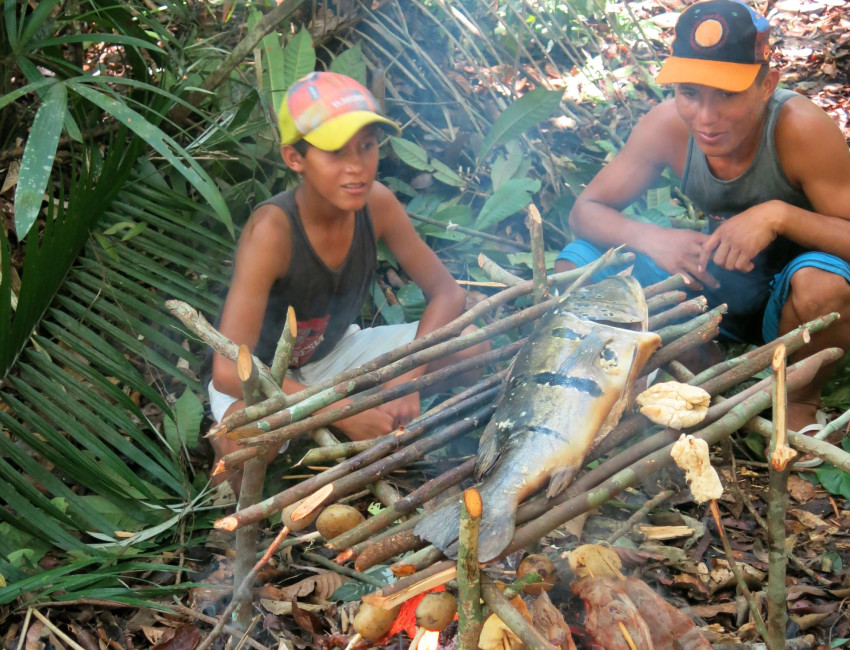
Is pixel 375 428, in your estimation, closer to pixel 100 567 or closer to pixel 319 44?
pixel 100 567

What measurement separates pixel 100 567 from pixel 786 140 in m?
2.62

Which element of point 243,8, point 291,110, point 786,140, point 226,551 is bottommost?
point 226,551

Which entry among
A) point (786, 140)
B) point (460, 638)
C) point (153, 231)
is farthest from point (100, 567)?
point (786, 140)

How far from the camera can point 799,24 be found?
Result: 5312mm

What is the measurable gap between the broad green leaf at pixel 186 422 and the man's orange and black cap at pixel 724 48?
2.01 metres

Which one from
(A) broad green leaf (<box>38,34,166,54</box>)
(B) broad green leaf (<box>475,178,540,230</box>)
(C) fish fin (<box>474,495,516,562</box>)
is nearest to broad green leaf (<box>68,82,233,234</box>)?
(A) broad green leaf (<box>38,34,166,54</box>)

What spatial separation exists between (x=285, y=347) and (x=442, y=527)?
21.4 inches

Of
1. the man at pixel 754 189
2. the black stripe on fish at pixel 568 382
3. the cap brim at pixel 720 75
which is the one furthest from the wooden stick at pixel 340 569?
the cap brim at pixel 720 75

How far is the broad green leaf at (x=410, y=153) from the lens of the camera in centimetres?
395

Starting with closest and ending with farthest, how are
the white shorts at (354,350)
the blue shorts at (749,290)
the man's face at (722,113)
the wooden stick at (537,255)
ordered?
the wooden stick at (537,255) → the man's face at (722,113) → the blue shorts at (749,290) → the white shorts at (354,350)

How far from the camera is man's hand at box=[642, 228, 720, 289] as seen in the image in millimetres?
2791

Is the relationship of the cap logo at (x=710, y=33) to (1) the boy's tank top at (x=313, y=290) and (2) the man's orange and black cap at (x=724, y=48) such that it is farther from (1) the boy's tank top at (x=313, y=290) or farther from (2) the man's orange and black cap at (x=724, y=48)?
(1) the boy's tank top at (x=313, y=290)

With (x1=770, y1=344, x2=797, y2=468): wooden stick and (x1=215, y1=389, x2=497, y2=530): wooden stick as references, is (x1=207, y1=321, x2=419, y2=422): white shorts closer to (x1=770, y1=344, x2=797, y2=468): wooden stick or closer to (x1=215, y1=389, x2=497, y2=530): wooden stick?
(x1=215, y1=389, x2=497, y2=530): wooden stick

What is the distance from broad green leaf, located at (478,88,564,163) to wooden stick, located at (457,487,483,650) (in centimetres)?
280
